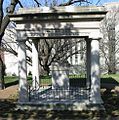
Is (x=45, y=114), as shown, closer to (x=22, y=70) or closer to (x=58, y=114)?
(x=58, y=114)

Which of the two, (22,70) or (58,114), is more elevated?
(22,70)

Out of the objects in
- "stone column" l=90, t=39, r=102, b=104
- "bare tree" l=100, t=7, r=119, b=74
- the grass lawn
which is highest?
"bare tree" l=100, t=7, r=119, b=74

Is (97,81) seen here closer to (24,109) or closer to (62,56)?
(24,109)

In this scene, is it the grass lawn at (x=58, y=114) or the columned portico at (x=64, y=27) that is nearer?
the grass lawn at (x=58, y=114)

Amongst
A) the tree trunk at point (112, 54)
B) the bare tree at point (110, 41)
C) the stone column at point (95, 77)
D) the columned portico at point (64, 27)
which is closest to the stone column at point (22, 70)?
the columned portico at point (64, 27)

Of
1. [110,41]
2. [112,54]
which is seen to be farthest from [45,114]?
[112,54]

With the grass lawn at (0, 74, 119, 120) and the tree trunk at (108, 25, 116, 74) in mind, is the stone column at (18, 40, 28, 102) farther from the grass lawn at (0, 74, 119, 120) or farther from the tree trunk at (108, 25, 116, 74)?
the tree trunk at (108, 25, 116, 74)

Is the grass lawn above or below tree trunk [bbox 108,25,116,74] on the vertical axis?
below

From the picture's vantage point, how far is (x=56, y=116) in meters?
13.0

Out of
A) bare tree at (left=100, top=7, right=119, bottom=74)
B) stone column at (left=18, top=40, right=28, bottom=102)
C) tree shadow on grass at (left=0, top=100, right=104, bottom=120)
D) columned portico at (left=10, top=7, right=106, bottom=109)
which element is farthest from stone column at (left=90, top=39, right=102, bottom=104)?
bare tree at (left=100, top=7, right=119, bottom=74)

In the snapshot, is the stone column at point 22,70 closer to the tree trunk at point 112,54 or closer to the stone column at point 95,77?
the stone column at point 95,77

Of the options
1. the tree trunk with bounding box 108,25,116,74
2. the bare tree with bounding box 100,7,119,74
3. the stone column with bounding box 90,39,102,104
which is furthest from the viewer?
the bare tree with bounding box 100,7,119,74

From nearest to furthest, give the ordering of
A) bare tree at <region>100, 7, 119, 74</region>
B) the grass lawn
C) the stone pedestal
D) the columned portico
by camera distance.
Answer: the grass lawn, the columned portico, the stone pedestal, bare tree at <region>100, 7, 119, 74</region>

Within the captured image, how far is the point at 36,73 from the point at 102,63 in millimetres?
36239
